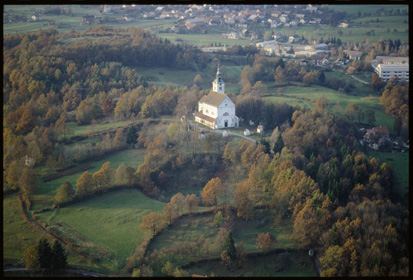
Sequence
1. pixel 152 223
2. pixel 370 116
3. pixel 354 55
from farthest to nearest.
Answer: pixel 354 55 → pixel 370 116 → pixel 152 223

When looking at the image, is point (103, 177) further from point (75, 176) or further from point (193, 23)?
point (193, 23)

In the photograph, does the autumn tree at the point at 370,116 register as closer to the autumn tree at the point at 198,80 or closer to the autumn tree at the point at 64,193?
the autumn tree at the point at 198,80

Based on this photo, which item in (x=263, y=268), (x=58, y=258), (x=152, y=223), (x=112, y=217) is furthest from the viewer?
(x=112, y=217)

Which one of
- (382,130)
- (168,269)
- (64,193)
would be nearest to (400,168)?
(382,130)

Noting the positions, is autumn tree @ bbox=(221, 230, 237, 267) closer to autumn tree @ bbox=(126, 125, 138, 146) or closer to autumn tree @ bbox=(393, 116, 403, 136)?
autumn tree @ bbox=(126, 125, 138, 146)

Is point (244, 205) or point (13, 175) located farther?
point (13, 175)

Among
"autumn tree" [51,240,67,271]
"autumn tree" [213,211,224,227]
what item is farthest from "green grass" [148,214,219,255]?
"autumn tree" [51,240,67,271]
